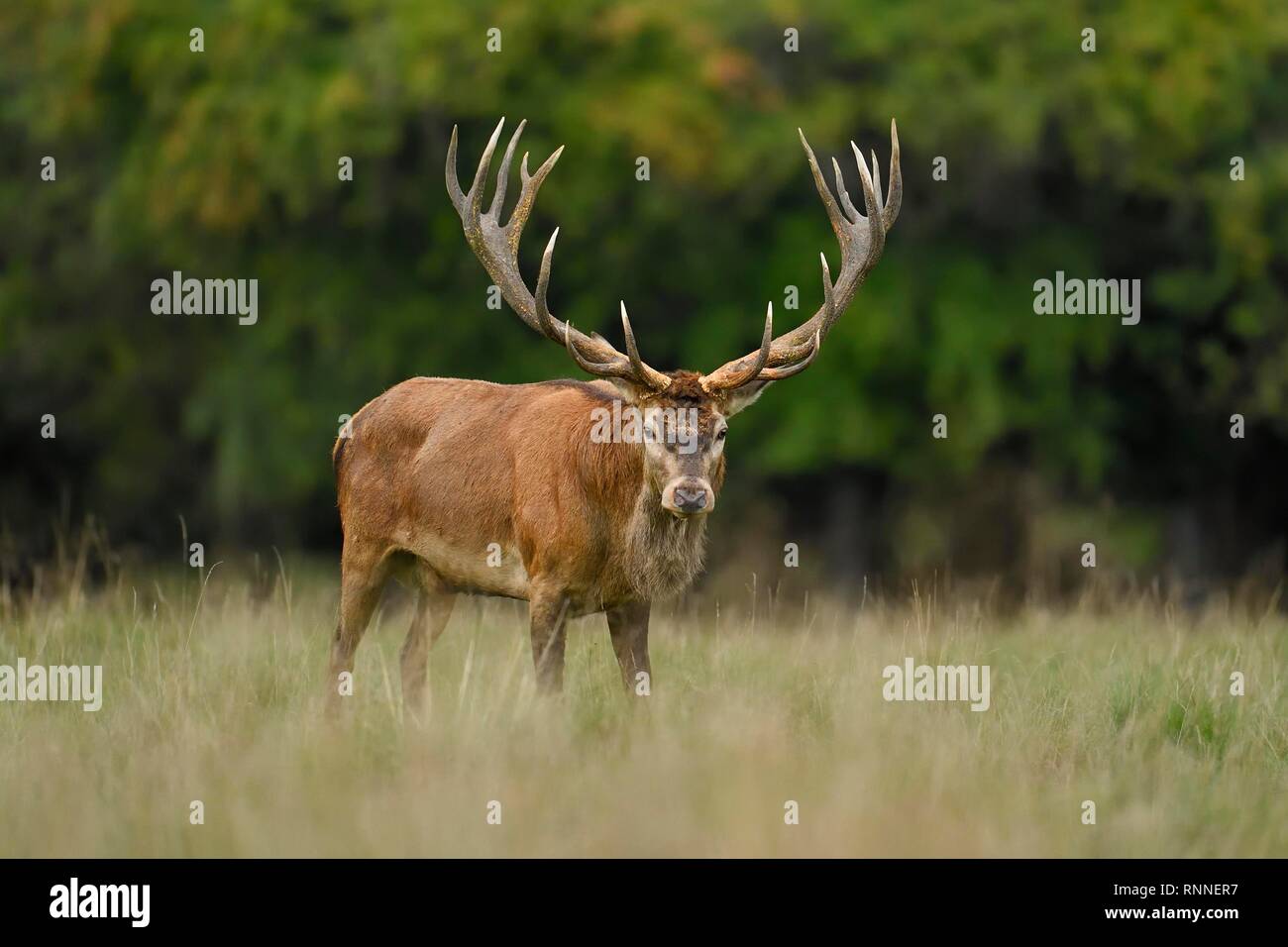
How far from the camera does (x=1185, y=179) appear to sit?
15570 millimetres

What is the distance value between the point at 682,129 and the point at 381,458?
7.42 meters

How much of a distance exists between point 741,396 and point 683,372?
0.86 feet

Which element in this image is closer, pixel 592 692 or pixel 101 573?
pixel 592 692

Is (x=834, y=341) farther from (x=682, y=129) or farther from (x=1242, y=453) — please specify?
(x=1242, y=453)

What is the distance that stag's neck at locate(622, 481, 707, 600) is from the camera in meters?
7.60

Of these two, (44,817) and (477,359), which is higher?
(477,359)

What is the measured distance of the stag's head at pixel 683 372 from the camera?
24.2 feet

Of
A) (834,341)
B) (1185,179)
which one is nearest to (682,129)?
(834,341)

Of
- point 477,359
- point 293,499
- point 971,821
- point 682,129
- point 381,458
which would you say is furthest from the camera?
point 293,499

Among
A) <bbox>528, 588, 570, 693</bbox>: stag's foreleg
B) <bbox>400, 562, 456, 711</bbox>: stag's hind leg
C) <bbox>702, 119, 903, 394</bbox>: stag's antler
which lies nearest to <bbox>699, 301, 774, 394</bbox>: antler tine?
<bbox>702, 119, 903, 394</bbox>: stag's antler

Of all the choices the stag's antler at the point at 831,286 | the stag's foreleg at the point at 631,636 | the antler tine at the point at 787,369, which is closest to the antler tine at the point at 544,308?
the stag's antler at the point at 831,286

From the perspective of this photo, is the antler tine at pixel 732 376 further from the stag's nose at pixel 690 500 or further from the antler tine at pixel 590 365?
the stag's nose at pixel 690 500

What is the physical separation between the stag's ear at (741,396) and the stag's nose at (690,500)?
55 cm

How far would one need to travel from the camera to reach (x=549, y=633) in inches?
299
